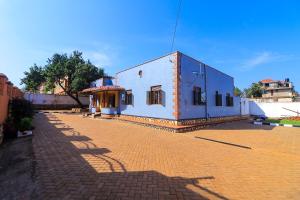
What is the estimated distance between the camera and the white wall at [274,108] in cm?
2241

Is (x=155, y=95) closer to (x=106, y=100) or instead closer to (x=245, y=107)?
(x=106, y=100)

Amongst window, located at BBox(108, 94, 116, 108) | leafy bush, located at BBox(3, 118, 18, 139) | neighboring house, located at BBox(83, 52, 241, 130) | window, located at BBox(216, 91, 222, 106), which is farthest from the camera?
window, located at BBox(108, 94, 116, 108)

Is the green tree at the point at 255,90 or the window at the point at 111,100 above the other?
the green tree at the point at 255,90

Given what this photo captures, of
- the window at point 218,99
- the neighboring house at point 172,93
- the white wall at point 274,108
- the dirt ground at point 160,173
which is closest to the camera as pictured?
the dirt ground at point 160,173

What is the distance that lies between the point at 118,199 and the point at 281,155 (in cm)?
598

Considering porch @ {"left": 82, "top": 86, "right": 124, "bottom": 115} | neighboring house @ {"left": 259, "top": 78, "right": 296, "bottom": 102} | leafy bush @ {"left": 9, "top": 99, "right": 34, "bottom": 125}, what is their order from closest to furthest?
1. leafy bush @ {"left": 9, "top": 99, "right": 34, "bottom": 125}
2. porch @ {"left": 82, "top": 86, "right": 124, "bottom": 115}
3. neighboring house @ {"left": 259, "top": 78, "right": 296, "bottom": 102}

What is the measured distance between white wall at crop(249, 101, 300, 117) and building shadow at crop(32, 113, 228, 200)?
978 inches

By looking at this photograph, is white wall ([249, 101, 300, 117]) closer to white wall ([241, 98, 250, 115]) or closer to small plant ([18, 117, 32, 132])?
white wall ([241, 98, 250, 115])

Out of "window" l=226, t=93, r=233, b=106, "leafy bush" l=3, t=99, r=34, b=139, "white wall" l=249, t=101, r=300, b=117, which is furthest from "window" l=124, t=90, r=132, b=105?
"white wall" l=249, t=101, r=300, b=117

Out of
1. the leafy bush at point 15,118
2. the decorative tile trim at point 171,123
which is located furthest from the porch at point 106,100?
the leafy bush at point 15,118

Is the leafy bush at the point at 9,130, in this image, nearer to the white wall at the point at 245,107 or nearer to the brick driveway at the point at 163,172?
the brick driveway at the point at 163,172

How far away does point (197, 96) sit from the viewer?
13.7 m

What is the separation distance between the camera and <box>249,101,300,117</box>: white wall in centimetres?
2241

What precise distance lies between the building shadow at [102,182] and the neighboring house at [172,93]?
7686mm
